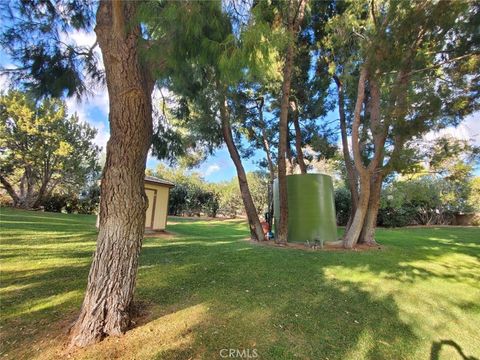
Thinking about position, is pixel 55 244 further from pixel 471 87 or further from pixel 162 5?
pixel 471 87

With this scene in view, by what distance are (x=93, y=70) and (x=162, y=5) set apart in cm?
165

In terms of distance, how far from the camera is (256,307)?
3.22m

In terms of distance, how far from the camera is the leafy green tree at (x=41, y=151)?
14242mm

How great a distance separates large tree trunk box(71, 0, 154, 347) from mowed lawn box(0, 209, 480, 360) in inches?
9.5

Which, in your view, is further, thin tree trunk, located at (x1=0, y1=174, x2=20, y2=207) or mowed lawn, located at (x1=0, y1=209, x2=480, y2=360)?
thin tree trunk, located at (x1=0, y1=174, x2=20, y2=207)

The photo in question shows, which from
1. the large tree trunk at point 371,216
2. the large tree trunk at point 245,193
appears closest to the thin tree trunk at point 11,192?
the large tree trunk at point 245,193

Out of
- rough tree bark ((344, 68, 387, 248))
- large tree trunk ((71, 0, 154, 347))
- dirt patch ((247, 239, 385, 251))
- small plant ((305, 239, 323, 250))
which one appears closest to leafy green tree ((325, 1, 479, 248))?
rough tree bark ((344, 68, 387, 248))

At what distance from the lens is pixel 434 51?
5750 millimetres

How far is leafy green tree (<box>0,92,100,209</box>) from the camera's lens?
14.2 m

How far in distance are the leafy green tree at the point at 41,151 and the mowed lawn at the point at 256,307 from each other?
11.3 m

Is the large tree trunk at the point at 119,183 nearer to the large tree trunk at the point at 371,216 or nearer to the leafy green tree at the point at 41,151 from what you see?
the large tree trunk at the point at 371,216

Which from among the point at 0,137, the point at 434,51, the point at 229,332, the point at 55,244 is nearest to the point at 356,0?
the point at 434,51

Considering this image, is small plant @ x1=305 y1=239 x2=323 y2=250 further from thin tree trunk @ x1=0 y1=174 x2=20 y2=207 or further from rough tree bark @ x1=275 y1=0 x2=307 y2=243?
thin tree trunk @ x1=0 y1=174 x2=20 y2=207

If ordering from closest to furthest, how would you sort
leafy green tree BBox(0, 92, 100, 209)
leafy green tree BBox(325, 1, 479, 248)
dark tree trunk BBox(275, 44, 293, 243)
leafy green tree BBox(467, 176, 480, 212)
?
leafy green tree BBox(325, 1, 479, 248) → dark tree trunk BBox(275, 44, 293, 243) → leafy green tree BBox(0, 92, 100, 209) → leafy green tree BBox(467, 176, 480, 212)
